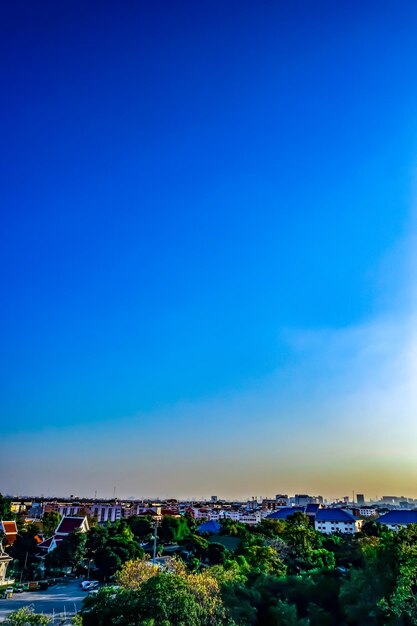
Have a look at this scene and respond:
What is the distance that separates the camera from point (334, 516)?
7050 centimetres

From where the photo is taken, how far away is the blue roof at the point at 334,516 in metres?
69.4

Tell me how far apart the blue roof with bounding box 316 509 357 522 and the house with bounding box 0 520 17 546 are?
4696cm

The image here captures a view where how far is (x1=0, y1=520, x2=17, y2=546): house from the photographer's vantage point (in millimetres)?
39281

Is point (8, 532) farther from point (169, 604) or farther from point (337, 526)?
point (337, 526)

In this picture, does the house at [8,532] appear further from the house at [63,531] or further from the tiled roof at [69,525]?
the tiled roof at [69,525]

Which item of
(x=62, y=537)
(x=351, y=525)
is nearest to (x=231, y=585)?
(x=62, y=537)

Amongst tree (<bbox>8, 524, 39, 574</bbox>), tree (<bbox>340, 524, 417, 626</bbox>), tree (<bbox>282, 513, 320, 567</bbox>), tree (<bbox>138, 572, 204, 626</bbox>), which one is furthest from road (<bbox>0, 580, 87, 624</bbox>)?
tree (<bbox>282, 513, 320, 567</bbox>)

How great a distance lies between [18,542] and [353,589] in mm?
28540

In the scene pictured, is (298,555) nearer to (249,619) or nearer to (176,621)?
(249,619)

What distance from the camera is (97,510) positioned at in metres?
98.4

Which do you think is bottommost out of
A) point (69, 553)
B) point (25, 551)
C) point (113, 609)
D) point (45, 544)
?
point (45, 544)

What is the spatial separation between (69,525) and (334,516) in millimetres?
43363

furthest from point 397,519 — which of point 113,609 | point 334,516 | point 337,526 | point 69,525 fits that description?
point 113,609

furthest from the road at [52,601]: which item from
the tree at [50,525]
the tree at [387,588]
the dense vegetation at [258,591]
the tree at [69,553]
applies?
the tree at [50,525]
